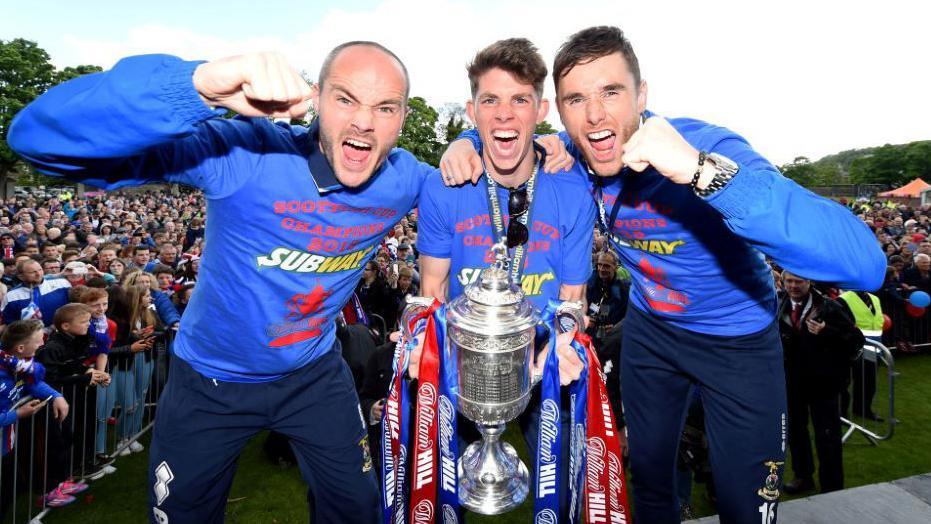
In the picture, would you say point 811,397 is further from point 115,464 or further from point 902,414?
point 115,464

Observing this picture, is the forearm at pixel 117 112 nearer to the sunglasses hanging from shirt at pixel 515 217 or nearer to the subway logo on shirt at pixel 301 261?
the subway logo on shirt at pixel 301 261

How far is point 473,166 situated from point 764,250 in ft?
5.14

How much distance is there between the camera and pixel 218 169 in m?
2.47

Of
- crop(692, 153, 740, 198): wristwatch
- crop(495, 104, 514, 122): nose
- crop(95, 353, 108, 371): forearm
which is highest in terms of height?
crop(495, 104, 514, 122): nose

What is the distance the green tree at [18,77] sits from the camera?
1630 inches

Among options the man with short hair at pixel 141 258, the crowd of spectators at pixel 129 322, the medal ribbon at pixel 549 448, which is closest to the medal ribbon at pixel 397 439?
the medal ribbon at pixel 549 448

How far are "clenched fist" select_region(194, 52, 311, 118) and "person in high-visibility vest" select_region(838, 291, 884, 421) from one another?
7.24m

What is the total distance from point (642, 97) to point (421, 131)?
41541 millimetres

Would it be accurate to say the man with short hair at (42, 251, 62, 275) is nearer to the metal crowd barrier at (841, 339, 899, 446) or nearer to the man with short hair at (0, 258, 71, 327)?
the man with short hair at (0, 258, 71, 327)

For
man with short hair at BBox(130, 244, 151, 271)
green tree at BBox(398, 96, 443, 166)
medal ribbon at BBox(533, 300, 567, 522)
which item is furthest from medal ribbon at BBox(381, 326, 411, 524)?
green tree at BBox(398, 96, 443, 166)

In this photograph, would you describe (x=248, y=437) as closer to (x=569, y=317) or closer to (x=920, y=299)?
(x=569, y=317)

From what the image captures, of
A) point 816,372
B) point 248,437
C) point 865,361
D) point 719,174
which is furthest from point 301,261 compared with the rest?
point 865,361

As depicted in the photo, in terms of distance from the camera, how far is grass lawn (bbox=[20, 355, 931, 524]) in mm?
4797

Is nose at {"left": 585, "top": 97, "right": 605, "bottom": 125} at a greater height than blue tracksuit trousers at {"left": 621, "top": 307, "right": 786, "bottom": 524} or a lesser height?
greater
